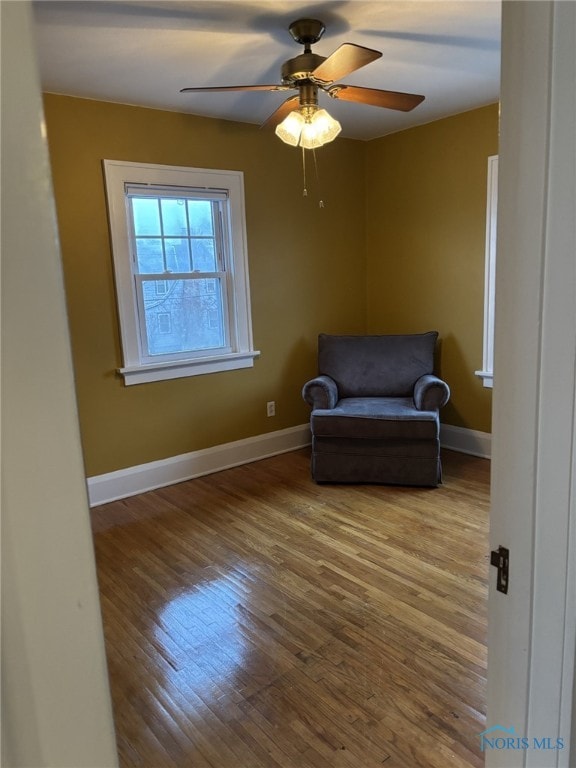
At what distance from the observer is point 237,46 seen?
2.51m

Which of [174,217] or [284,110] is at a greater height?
[284,110]

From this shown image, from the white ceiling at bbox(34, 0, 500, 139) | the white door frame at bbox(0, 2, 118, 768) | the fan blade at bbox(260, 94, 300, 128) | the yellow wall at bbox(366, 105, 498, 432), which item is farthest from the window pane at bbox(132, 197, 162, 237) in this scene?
the white door frame at bbox(0, 2, 118, 768)

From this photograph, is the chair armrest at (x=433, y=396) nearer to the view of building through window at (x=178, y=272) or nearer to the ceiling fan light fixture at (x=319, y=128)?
the view of building through window at (x=178, y=272)

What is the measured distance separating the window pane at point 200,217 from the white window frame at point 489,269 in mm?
1963

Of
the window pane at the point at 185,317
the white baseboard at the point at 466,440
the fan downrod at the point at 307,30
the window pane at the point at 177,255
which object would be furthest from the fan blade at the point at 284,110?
the white baseboard at the point at 466,440

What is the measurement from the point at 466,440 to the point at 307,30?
3001 mm

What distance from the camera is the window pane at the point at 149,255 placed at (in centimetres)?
351

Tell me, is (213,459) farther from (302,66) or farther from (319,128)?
(302,66)

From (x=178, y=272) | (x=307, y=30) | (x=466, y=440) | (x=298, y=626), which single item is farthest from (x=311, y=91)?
(x=466, y=440)

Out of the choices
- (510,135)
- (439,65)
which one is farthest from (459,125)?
(510,135)

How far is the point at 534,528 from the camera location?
841mm

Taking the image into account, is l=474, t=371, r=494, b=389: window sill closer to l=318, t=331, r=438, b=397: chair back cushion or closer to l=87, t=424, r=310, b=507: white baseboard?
l=318, t=331, r=438, b=397: chair back cushion

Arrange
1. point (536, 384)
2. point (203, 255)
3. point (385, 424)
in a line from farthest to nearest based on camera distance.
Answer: point (203, 255) → point (385, 424) → point (536, 384)

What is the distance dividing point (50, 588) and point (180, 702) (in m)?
1.68
